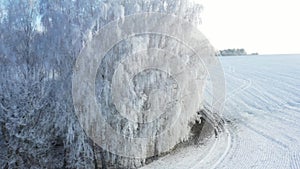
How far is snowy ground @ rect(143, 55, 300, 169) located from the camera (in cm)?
1023

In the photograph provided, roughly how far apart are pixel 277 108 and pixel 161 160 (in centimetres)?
830

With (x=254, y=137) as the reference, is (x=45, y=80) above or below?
above

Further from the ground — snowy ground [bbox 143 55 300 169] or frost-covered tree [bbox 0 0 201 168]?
frost-covered tree [bbox 0 0 201 168]

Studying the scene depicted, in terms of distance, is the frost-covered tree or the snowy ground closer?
the frost-covered tree

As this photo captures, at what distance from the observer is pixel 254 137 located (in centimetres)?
1228

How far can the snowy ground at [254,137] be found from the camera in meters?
10.2

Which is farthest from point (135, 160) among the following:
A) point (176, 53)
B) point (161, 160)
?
point (176, 53)

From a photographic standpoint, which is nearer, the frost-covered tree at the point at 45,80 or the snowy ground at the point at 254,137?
the frost-covered tree at the point at 45,80

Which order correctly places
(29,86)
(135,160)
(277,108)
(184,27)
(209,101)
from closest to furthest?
1. (29,86)
2. (135,160)
3. (184,27)
4. (277,108)
5. (209,101)

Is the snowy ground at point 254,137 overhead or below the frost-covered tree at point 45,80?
below

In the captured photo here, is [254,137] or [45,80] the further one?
[254,137]

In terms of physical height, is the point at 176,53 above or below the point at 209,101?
above

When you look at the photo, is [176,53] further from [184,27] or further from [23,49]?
[23,49]

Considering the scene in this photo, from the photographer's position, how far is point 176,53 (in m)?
11.3
